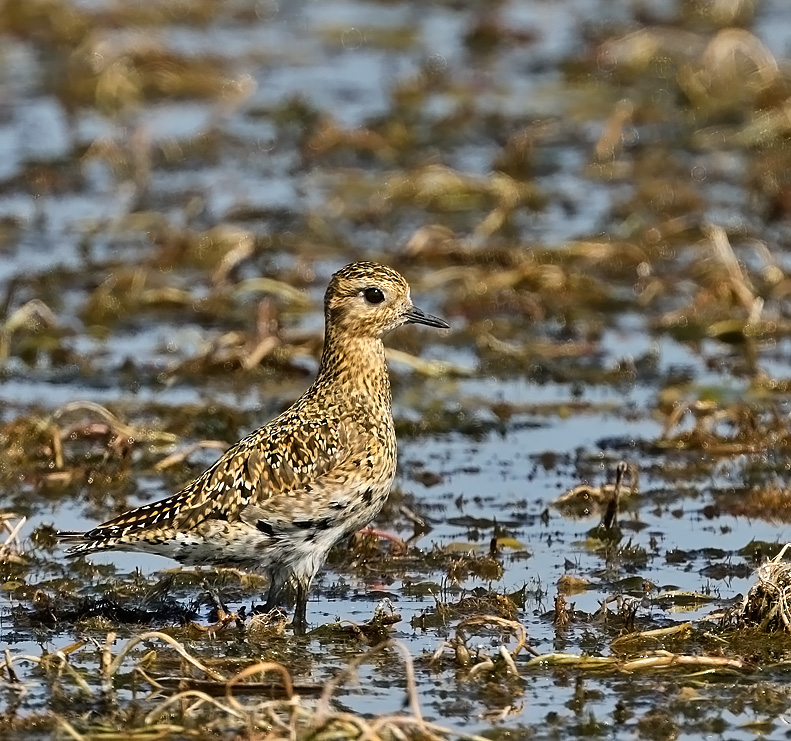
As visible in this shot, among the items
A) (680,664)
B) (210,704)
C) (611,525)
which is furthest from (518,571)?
(210,704)

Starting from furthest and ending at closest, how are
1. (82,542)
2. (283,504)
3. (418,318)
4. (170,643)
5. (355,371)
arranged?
(418,318)
(355,371)
(82,542)
(283,504)
(170,643)

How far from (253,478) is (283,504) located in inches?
8.3

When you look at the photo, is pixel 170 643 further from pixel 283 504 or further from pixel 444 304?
pixel 444 304

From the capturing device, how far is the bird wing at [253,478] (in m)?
8.84

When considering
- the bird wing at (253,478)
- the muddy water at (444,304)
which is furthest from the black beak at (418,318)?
the muddy water at (444,304)

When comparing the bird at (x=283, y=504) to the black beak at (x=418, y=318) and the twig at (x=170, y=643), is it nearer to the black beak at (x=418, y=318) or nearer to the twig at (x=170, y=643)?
the black beak at (x=418, y=318)

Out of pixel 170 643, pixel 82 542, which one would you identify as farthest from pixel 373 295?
pixel 170 643

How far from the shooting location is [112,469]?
11.5 meters

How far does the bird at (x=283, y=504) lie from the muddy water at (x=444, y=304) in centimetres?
38

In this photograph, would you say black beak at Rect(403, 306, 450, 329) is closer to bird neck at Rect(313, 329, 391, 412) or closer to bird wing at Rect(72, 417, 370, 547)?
bird neck at Rect(313, 329, 391, 412)

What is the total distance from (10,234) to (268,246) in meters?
2.53

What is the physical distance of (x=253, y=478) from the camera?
8906 mm

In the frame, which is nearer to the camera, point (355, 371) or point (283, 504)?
point (283, 504)

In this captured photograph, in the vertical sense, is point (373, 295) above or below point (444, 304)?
below
